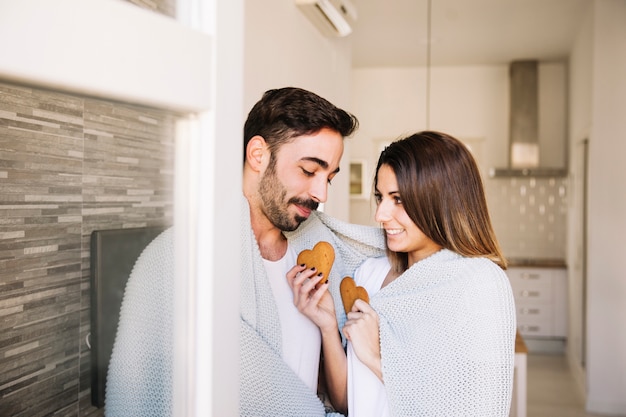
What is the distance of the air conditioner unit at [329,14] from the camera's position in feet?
Result: 7.43

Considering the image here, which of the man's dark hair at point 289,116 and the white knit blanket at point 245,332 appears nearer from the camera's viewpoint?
the white knit blanket at point 245,332

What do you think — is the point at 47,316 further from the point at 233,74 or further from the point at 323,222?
the point at 323,222

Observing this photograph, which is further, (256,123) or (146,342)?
(256,123)

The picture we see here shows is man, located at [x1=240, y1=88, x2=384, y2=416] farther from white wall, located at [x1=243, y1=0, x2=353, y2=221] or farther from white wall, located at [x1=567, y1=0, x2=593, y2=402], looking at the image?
white wall, located at [x1=567, y1=0, x2=593, y2=402]

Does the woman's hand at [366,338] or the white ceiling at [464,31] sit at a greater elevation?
the white ceiling at [464,31]

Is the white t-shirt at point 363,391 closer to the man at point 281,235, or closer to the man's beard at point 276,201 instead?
the man at point 281,235

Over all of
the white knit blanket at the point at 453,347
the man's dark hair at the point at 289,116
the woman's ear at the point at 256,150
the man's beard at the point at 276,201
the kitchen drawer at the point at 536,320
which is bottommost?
the kitchen drawer at the point at 536,320

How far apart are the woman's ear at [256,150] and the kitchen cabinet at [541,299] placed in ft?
16.9

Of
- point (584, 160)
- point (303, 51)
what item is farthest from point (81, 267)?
point (584, 160)

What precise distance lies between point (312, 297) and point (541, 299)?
5254 millimetres

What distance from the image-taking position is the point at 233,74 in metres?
0.61

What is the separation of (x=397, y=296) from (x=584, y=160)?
4.25m

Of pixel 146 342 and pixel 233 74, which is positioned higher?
pixel 233 74

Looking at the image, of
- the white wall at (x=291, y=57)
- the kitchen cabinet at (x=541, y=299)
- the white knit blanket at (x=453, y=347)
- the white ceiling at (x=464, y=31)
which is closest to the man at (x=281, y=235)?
the white knit blanket at (x=453, y=347)
